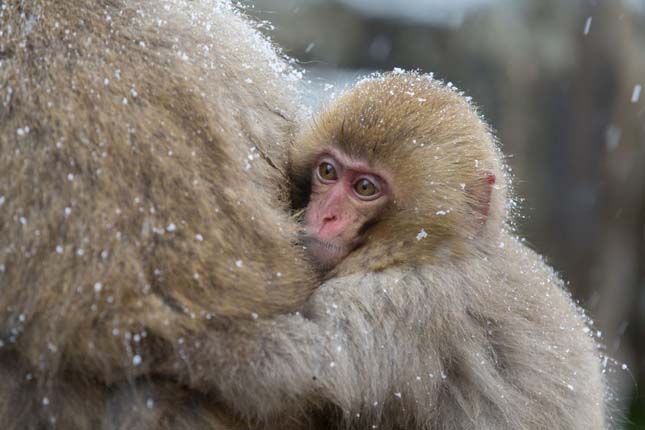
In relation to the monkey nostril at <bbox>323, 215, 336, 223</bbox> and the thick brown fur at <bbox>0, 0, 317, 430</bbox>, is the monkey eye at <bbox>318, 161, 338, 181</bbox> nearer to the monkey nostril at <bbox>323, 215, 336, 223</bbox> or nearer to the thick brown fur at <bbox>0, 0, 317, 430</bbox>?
the monkey nostril at <bbox>323, 215, 336, 223</bbox>

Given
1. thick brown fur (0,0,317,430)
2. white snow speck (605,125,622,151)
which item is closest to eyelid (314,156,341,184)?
thick brown fur (0,0,317,430)

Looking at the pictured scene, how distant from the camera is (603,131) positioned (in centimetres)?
927

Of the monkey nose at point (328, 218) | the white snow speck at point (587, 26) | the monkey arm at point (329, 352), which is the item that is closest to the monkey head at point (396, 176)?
the monkey nose at point (328, 218)

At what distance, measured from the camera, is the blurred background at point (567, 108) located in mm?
9320

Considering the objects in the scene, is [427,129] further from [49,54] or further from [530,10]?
[530,10]

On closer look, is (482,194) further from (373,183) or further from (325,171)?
(325,171)

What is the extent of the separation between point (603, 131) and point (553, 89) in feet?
2.82

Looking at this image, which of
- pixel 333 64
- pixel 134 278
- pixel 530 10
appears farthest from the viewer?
pixel 333 64

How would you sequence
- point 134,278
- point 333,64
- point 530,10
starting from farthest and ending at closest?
point 333,64 < point 530,10 < point 134,278

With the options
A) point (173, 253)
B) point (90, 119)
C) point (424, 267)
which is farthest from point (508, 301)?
point (90, 119)

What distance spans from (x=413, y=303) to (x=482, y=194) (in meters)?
0.56

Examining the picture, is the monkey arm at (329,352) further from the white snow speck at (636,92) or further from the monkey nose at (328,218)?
the white snow speck at (636,92)

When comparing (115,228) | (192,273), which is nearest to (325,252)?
(192,273)

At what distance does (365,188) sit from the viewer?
3.08 m
